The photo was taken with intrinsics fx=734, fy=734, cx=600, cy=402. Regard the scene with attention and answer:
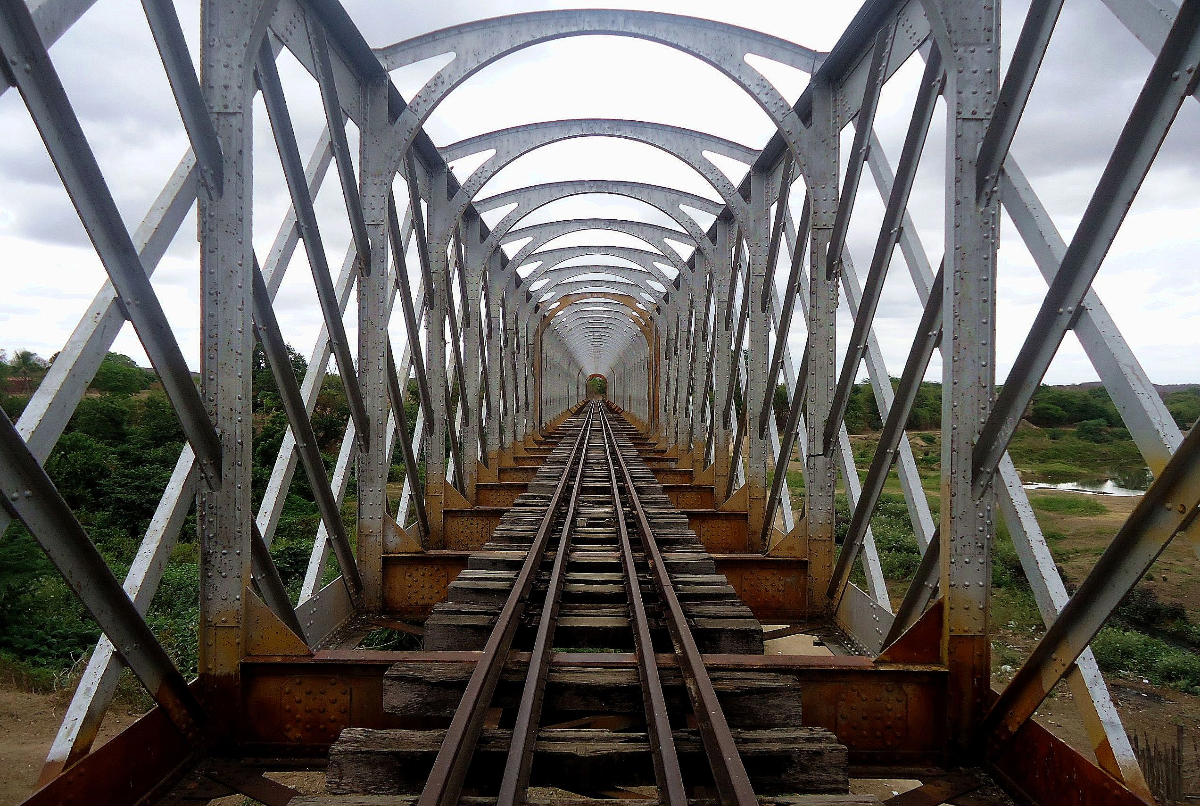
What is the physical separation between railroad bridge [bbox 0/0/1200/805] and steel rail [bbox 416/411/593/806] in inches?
0.8


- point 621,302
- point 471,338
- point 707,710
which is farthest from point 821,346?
point 621,302

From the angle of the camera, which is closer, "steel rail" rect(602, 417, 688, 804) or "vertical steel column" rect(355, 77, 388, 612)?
"steel rail" rect(602, 417, 688, 804)

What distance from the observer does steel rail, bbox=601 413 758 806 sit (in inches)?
108

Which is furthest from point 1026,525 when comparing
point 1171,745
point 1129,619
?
point 1129,619

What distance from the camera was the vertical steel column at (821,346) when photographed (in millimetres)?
6410

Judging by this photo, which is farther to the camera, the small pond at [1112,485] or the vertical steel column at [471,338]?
the small pond at [1112,485]

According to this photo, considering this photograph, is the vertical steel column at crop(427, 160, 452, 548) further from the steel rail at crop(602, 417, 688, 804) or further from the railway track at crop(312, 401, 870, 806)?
the steel rail at crop(602, 417, 688, 804)

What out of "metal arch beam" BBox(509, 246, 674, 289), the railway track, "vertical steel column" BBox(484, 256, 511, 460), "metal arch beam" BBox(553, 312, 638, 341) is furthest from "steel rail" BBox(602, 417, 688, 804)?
"metal arch beam" BBox(553, 312, 638, 341)

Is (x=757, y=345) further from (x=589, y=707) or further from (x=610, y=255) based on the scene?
(x=610, y=255)

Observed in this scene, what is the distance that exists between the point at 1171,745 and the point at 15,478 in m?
9.62

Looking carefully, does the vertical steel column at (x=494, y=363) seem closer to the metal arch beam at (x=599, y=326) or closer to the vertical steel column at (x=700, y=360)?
the vertical steel column at (x=700, y=360)

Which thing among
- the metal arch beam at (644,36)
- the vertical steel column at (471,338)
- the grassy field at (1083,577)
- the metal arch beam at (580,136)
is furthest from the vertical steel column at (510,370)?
the metal arch beam at (644,36)

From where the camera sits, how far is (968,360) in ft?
12.5

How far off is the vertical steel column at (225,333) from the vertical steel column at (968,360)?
376 centimetres
